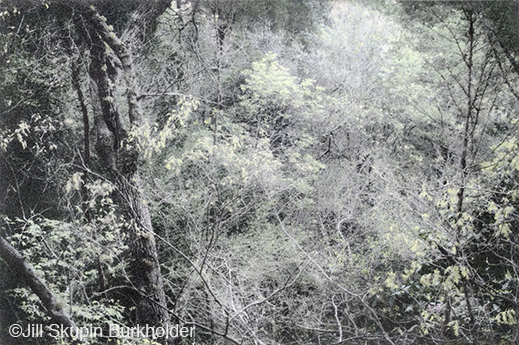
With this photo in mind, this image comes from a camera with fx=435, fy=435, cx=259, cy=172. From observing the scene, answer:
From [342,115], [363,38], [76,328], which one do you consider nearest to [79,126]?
[76,328]

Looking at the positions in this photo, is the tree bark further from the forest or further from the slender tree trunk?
the slender tree trunk

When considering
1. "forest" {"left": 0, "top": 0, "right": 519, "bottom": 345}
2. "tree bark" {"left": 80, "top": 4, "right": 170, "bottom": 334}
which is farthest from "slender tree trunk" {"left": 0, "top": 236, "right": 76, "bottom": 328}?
"tree bark" {"left": 80, "top": 4, "right": 170, "bottom": 334}

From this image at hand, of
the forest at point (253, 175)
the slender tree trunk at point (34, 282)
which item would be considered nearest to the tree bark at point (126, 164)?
the forest at point (253, 175)

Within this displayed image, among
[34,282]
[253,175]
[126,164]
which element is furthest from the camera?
[253,175]

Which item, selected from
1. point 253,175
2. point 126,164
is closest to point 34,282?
point 126,164

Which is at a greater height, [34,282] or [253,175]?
[253,175]

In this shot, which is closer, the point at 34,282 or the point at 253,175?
the point at 34,282

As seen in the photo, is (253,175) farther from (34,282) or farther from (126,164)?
(34,282)

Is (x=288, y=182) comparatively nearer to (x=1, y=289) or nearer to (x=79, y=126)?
(x=79, y=126)

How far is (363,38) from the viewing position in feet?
16.5

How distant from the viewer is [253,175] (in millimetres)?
3633

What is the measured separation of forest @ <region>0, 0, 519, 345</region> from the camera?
2.60m

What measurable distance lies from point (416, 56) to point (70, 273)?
3.30 m

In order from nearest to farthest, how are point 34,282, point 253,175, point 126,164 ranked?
point 34,282 → point 126,164 → point 253,175
